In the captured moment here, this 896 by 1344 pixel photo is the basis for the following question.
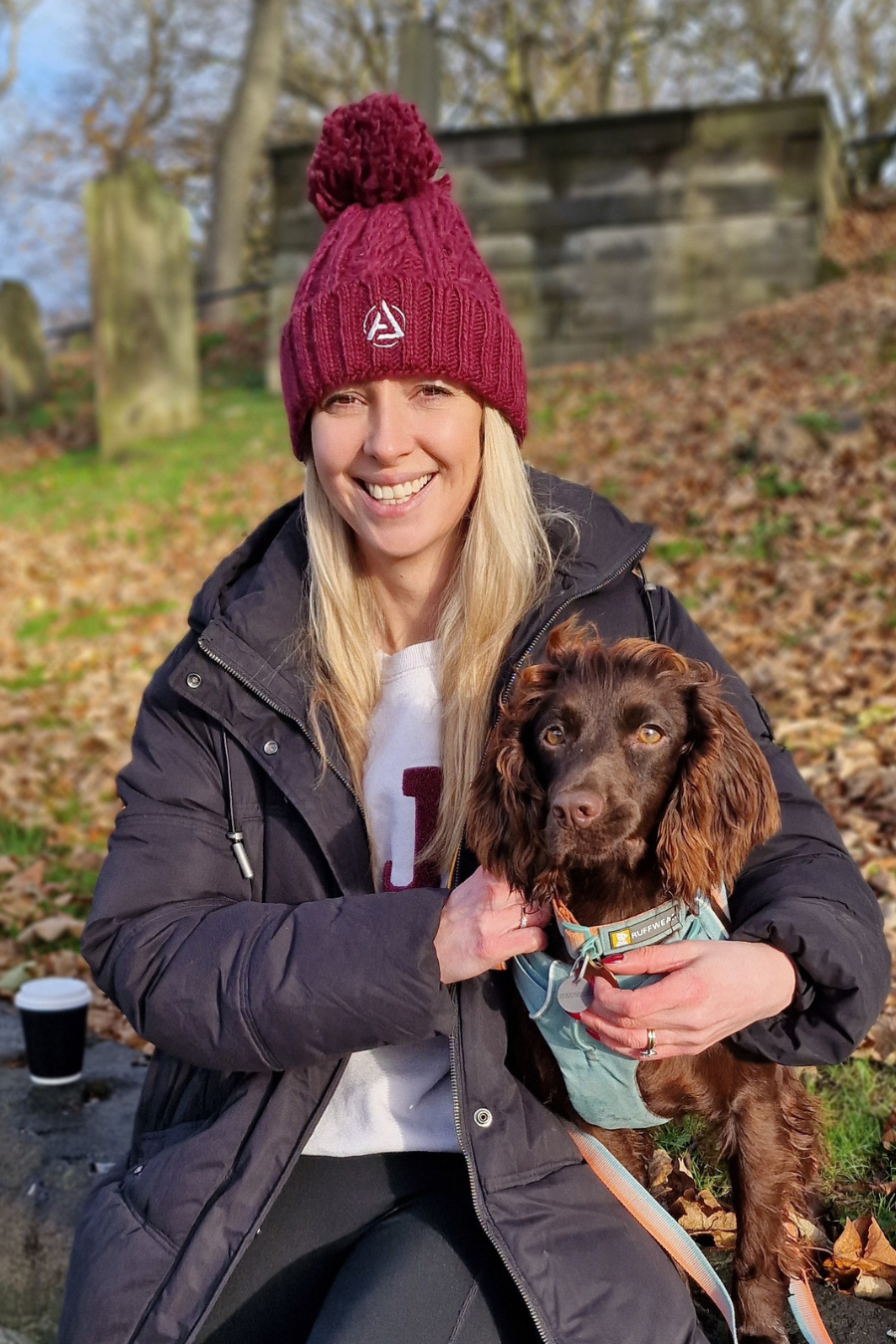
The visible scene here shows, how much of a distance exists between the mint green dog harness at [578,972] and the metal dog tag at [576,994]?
1 cm

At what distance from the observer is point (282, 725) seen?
2389 mm

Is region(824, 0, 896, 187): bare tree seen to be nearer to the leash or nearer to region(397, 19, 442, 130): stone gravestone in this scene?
region(397, 19, 442, 130): stone gravestone

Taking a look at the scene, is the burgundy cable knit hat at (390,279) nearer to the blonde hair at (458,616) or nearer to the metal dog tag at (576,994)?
the blonde hair at (458,616)

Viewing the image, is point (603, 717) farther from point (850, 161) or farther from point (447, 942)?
point (850, 161)

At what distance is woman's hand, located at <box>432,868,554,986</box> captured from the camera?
6.77 ft

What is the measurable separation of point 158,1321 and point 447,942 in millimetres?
801

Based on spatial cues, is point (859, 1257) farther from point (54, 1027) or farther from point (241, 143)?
point (241, 143)

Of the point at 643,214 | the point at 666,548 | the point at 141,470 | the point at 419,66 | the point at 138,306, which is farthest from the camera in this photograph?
the point at 419,66

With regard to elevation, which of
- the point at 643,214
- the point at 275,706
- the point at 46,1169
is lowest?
the point at 46,1169

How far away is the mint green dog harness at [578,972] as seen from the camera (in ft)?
6.73

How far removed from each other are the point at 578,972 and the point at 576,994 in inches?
1.6

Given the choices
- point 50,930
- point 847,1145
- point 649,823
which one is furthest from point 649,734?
point 50,930

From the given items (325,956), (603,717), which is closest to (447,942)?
(325,956)

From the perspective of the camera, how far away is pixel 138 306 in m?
15.1
